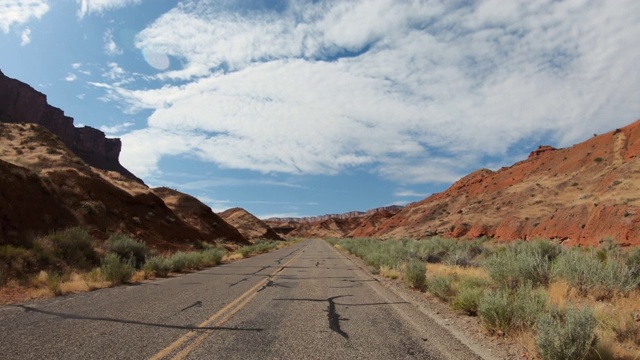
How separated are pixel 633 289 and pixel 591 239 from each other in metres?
29.9

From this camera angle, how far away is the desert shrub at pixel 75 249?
→ 1770 cm

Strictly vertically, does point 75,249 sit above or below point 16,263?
above

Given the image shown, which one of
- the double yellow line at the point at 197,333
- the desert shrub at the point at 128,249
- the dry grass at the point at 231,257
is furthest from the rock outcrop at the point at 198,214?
the double yellow line at the point at 197,333

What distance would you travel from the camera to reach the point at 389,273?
1753 cm

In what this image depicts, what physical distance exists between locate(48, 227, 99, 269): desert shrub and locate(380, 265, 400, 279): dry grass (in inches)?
490

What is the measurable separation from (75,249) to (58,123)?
371ft

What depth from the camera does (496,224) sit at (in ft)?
183

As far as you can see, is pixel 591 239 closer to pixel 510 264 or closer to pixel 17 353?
pixel 510 264

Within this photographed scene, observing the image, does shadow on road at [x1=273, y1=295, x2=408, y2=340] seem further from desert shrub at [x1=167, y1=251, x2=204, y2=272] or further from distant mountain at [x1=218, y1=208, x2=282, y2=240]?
distant mountain at [x1=218, y1=208, x2=282, y2=240]

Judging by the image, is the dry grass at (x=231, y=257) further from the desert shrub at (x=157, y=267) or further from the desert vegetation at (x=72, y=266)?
the desert shrub at (x=157, y=267)

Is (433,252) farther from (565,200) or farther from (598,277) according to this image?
(565,200)

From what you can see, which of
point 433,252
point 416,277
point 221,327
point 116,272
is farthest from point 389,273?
point 221,327

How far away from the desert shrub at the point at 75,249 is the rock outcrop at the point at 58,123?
276 feet

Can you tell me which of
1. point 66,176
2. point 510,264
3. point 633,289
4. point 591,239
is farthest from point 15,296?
point 591,239
